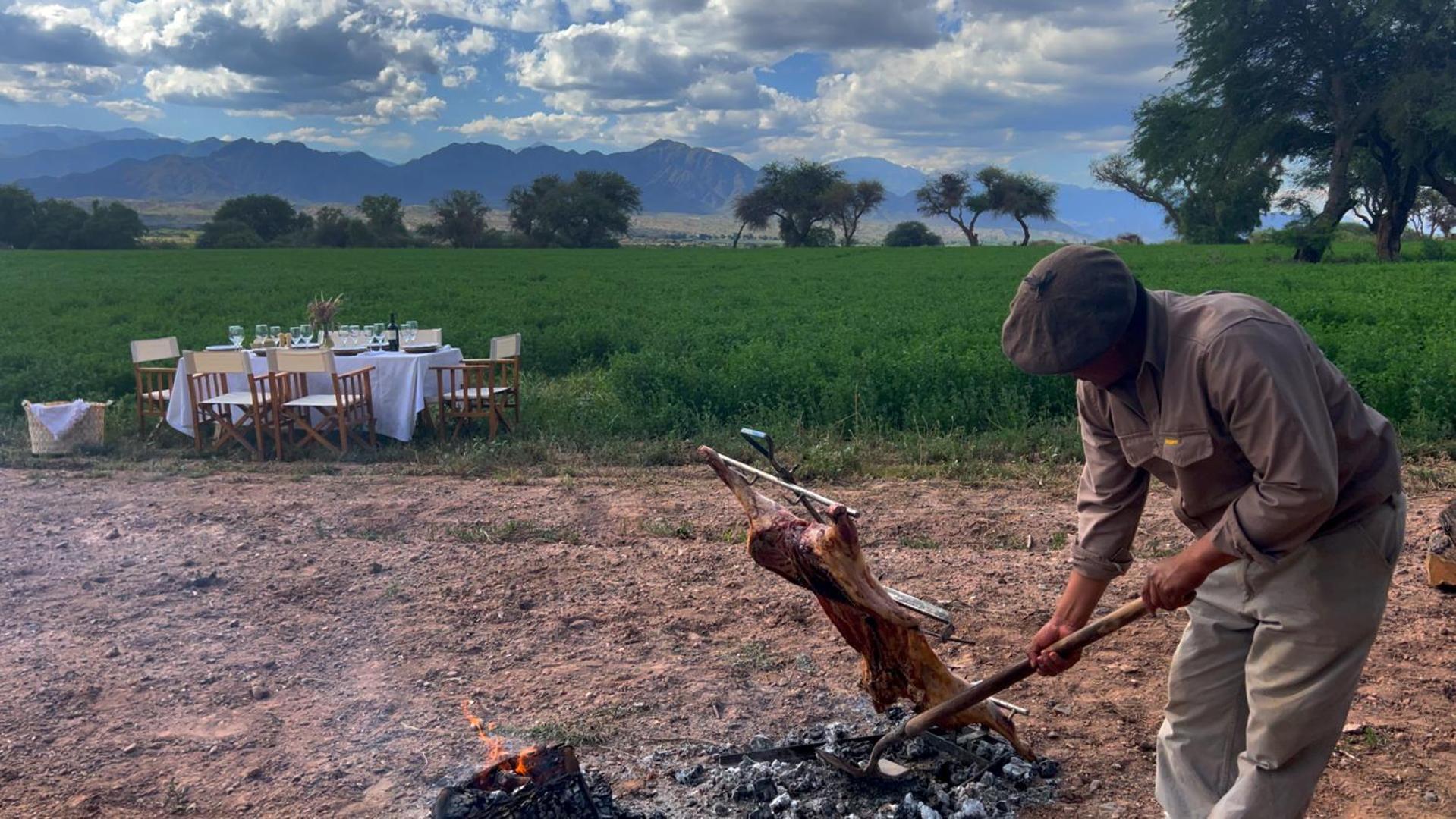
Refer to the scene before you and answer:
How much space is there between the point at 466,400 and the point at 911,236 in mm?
74753

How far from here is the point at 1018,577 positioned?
5191 mm

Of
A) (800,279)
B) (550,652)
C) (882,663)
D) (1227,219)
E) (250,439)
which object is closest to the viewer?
(882,663)

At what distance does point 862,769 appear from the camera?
3.20 m

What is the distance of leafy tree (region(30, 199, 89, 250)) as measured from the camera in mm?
58406

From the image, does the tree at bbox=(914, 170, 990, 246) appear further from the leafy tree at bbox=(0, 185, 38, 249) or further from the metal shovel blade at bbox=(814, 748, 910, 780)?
the metal shovel blade at bbox=(814, 748, 910, 780)

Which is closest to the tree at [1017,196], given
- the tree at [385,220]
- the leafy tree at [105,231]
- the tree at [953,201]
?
the tree at [953,201]

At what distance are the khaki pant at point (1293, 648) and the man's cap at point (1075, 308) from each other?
0.68 meters

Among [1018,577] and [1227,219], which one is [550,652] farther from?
[1227,219]

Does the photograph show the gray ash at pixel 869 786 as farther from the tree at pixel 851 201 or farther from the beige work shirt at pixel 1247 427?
the tree at pixel 851 201

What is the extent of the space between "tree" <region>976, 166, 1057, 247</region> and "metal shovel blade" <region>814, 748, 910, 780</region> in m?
84.7

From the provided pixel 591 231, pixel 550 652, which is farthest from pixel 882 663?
pixel 591 231

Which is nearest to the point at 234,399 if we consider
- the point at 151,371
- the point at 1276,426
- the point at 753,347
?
the point at 151,371

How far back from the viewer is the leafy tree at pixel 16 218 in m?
57.4

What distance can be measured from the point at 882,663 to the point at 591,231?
239ft
